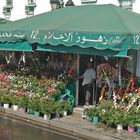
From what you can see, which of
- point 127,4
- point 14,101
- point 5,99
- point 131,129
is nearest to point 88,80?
point 14,101

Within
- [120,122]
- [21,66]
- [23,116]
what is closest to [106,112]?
[120,122]

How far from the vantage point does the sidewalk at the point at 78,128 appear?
44.1 feet

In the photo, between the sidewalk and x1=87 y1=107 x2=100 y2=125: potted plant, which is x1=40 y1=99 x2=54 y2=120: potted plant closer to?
the sidewalk

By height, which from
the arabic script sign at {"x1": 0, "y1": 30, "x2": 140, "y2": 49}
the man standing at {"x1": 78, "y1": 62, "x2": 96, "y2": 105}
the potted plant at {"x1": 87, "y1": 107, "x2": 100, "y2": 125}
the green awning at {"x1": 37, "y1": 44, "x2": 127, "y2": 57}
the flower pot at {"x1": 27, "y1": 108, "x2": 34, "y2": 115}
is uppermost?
the arabic script sign at {"x1": 0, "y1": 30, "x2": 140, "y2": 49}

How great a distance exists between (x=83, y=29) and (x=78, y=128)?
3194mm

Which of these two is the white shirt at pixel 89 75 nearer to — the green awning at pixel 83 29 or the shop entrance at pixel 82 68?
the shop entrance at pixel 82 68

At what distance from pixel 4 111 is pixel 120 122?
510cm

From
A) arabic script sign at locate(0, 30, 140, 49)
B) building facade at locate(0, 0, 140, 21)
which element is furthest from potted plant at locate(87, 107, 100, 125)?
building facade at locate(0, 0, 140, 21)

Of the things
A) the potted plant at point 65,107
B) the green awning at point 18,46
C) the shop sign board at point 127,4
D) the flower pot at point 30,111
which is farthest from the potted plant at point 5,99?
the shop sign board at point 127,4

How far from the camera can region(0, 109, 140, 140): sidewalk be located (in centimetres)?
1343

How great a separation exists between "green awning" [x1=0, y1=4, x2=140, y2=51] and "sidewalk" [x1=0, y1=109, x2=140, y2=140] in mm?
2481

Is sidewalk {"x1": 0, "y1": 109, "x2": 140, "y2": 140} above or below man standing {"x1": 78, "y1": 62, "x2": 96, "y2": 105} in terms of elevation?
below

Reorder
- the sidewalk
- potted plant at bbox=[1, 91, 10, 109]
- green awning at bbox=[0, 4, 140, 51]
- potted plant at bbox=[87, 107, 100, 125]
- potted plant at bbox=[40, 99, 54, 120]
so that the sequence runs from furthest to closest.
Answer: potted plant at bbox=[1, 91, 10, 109] → potted plant at bbox=[40, 99, 54, 120] → potted plant at bbox=[87, 107, 100, 125] → green awning at bbox=[0, 4, 140, 51] → the sidewalk

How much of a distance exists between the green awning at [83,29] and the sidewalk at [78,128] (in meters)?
2.48
